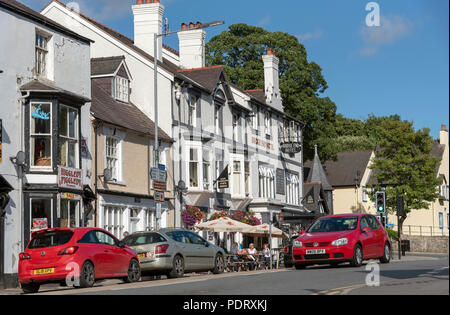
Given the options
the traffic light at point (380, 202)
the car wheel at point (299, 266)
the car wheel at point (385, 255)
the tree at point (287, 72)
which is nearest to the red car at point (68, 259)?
the car wheel at point (299, 266)

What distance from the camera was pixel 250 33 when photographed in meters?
62.4

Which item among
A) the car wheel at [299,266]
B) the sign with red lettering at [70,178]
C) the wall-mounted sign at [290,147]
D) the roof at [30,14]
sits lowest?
the car wheel at [299,266]

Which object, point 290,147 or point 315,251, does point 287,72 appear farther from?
point 315,251

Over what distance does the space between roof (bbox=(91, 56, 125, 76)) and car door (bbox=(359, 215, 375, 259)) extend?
16.7m

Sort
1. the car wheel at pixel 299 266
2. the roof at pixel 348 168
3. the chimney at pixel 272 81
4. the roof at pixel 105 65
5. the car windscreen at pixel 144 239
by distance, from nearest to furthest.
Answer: the car wheel at pixel 299 266 → the car windscreen at pixel 144 239 → the roof at pixel 105 65 → the chimney at pixel 272 81 → the roof at pixel 348 168

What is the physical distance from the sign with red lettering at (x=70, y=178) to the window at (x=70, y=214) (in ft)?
1.92

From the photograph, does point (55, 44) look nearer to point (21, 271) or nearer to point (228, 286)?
point (21, 271)

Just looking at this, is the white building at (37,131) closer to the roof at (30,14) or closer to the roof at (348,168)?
the roof at (30,14)

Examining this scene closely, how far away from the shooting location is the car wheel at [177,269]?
23828 millimetres

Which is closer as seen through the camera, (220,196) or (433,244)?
(220,196)

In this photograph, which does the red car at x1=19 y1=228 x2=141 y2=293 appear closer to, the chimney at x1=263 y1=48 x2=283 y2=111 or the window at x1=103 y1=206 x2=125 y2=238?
the window at x1=103 y1=206 x2=125 y2=238

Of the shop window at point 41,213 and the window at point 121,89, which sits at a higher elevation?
the window at point 121,89
